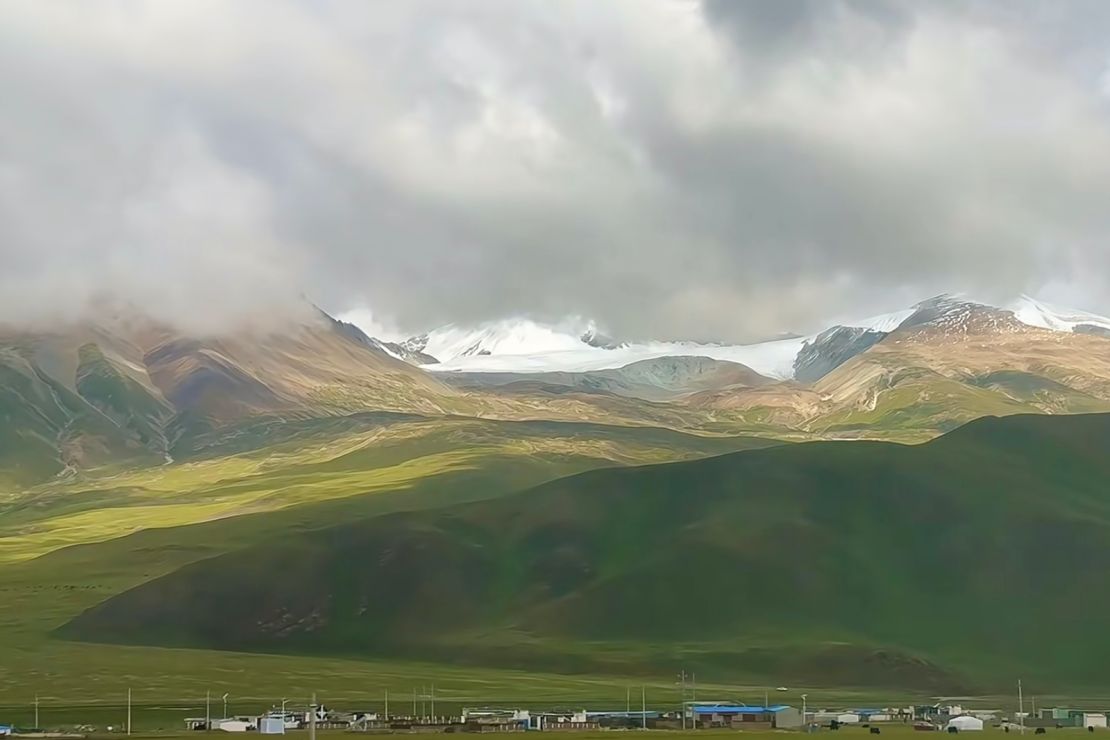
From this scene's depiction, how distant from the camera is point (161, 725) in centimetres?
17388

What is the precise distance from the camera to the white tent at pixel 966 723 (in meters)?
172

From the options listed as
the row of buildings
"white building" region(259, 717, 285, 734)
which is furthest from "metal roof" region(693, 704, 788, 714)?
"white building" region(259, 717, 285, 734)

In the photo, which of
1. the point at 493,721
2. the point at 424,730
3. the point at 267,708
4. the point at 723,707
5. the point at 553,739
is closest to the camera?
the point at 553,739

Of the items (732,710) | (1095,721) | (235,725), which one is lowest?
(1095,721)

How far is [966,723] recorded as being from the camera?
174125 mm

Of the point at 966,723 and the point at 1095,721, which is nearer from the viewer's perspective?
the point at 966,723

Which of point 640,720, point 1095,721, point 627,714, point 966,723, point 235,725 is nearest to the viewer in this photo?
point 235,725

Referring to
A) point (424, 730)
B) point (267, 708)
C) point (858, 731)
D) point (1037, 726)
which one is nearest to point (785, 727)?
point (858, 731)

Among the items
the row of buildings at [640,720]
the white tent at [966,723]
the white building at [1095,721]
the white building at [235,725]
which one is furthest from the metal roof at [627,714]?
the white building at [1095,721]

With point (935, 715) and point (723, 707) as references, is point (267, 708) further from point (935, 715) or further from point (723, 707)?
point (935, 715)

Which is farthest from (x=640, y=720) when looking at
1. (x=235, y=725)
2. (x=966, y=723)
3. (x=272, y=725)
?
(x=235, y=725)

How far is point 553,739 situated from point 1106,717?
7755 cm

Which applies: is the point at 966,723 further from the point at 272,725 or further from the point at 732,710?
the point at 272,725

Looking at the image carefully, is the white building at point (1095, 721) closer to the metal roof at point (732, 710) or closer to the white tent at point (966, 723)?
the white tent at point (966, 723)
